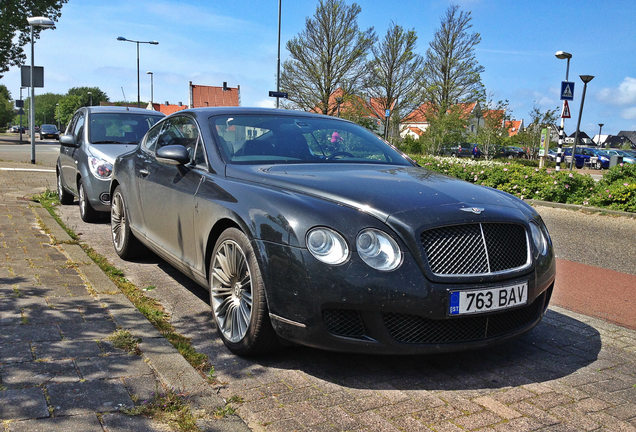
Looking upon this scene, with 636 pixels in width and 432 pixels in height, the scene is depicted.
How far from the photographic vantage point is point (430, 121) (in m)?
32.2

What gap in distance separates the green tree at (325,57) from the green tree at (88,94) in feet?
298

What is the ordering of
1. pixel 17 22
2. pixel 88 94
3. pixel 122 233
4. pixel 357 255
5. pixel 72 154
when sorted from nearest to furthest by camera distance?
pixel 357 255 → pixel 122 233 → pixel 72 154 → pixel 17 22 → pixel 88 94

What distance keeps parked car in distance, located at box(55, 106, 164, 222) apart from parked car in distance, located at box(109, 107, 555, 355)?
13.5ft

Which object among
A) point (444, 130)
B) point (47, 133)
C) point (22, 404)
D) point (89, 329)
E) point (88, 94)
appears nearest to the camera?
point (22, 404)

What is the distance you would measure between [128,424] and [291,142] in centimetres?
245

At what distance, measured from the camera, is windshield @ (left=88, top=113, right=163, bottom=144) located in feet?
28.4

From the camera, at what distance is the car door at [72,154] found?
8.64m

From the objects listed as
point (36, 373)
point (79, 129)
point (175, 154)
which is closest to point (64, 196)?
point (79, 129)

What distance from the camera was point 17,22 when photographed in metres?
37.3

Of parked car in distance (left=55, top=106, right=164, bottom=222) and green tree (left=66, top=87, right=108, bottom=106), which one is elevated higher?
green tree (left=66, top=87, right=108, bottom=106)

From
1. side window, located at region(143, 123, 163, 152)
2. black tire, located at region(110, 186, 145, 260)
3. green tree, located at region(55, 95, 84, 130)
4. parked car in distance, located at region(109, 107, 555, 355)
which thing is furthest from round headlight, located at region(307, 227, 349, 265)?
green tree, located at region(55, 95, 84, 130)

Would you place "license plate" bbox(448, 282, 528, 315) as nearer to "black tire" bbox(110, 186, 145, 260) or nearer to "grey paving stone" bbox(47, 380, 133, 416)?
"grey paving stone" bbox(47, 380, 133, 416)

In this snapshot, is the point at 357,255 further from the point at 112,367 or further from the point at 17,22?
the point at 17,22

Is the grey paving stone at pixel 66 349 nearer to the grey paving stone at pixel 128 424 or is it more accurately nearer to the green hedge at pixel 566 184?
the grey paving stone at pixel 128 424
